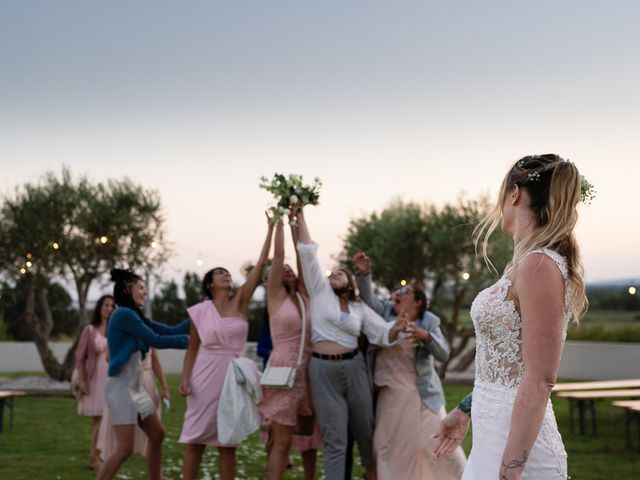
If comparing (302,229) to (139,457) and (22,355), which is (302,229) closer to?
(139,457)

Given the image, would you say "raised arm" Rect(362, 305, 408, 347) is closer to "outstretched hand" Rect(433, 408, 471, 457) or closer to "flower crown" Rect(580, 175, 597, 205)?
"outstretched hand" Rect(433, 408, 471, 457)

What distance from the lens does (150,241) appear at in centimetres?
2894

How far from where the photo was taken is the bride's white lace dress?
3449 millimetres

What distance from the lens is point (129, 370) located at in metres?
8.90

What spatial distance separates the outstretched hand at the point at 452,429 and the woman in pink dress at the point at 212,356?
14.9ft

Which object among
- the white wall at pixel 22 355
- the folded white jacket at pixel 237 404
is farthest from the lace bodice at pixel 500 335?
the white wall at pixel 22 355

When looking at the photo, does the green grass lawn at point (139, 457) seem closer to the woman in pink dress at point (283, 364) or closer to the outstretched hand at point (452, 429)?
the woman in pink dress at point (283, 364)

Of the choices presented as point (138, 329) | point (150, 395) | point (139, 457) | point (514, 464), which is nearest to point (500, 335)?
point (514, 464)

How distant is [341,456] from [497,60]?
40.8 feet

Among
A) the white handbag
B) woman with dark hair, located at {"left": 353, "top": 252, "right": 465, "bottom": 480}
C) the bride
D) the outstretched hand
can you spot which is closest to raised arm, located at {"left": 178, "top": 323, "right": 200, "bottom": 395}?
the white handbag

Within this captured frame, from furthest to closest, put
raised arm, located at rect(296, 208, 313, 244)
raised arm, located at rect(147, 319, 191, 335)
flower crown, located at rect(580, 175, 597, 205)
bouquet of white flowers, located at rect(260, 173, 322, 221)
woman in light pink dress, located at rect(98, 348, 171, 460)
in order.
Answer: woman in light pink dress, located at rect(98, 348, 171, 460) → raised arm, located at rect(147, 319, 191, 335) → bouquet of white flowers, located at rect(260, 173, 322, 221) → raised arm, located at rect(296, 208, 313, 244) → flower crown, located at rect(580, 175, 597, 205)

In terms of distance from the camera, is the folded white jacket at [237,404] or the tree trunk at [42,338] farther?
the tree trunk at [42,338]

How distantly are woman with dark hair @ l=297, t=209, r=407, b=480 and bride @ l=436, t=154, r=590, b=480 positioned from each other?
4.89 m

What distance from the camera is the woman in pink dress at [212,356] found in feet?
28.7
